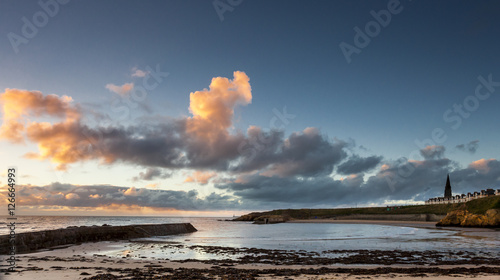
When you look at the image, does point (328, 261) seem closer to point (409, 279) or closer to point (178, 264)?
point (409, 279)

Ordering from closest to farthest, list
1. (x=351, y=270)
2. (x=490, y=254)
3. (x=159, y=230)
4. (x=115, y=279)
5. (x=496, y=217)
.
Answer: (x=115, y=279)
(x=351, y=270)
(x=490, y=254)
(x=159, y=230)
(x=496, y=217)

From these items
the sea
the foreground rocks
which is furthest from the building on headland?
the sea

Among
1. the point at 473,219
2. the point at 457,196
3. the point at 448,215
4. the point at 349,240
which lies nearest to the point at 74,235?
the point at 349,240

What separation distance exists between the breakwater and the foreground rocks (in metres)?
65.3

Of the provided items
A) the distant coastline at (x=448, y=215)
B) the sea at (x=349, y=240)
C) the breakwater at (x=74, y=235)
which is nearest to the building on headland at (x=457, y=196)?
the distant coastline at (x=448, y=215)

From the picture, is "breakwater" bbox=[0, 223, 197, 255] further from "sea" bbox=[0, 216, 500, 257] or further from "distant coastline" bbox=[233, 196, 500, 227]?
"distant coastline" bbox=[233, 196, 500, 227]

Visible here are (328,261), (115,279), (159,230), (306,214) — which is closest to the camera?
(115,279)

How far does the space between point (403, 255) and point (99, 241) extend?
34501 millimetres

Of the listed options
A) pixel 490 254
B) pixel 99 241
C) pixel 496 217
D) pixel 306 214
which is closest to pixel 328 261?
pixel 490 254

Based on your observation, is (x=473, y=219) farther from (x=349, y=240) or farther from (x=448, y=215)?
(x=349, y=240)

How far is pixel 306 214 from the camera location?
191750 millimetres

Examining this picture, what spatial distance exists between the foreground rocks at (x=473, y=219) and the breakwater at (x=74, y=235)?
65.3 metres

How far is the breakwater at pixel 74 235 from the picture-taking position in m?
29.2

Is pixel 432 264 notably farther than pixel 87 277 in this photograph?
Yes
